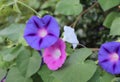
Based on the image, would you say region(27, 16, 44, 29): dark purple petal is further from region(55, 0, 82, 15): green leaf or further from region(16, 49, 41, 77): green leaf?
region(55, 0, 82, 15): green leaf

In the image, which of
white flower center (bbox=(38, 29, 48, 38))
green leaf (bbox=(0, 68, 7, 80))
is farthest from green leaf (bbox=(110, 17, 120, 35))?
green leaf (bbox=(0, 68, 7, 80))

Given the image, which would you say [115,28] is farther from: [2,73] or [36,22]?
[2,73]

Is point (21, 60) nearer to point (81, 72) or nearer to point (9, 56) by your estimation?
point (9, 56)

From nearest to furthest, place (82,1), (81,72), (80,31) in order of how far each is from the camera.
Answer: (81,72) < (82,1) < (80,31)

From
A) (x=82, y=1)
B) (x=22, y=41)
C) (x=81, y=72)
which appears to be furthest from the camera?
(x=82, y=1)

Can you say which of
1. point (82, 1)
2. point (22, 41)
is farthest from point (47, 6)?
point (22, 41)

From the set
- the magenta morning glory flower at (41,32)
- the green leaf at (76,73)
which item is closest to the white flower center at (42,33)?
the magenta morning glory flower at (41,32)

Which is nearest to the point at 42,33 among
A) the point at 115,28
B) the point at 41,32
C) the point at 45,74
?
the point at 41,32
